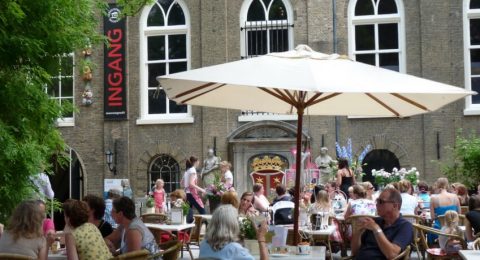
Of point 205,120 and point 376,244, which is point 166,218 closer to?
point 376,244

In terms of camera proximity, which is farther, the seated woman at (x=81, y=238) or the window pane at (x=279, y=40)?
the window pane at (x=279, y=40)

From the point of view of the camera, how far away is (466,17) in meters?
21.4

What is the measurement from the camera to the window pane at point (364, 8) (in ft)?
72.4

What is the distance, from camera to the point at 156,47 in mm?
22922

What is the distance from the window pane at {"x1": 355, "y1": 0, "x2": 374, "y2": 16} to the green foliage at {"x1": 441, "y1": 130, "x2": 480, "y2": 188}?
4311 millimetres

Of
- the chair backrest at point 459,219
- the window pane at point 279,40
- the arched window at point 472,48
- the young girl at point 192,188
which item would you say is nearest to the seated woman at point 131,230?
the chair backrest at point 459,219

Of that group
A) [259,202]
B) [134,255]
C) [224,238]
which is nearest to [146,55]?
[259,202]

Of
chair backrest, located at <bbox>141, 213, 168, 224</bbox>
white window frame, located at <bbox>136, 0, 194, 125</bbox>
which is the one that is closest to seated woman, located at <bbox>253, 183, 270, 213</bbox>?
chair backrest, located at <bbox>141, 213, 168, 224</bbox>

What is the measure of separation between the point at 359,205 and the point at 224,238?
20.2ft

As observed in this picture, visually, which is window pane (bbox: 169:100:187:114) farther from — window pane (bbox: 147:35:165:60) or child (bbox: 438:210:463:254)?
child (bbox: 438:210:463:254)

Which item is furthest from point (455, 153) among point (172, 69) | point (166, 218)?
point (166, 218)

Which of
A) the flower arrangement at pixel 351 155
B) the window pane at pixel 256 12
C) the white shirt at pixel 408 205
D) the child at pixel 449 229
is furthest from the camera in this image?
the window pane at pixel 256 12

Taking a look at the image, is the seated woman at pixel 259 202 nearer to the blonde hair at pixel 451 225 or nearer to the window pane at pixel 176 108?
the blonde hair at pixel 451 225

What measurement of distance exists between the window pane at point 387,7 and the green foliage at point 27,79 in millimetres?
13151
